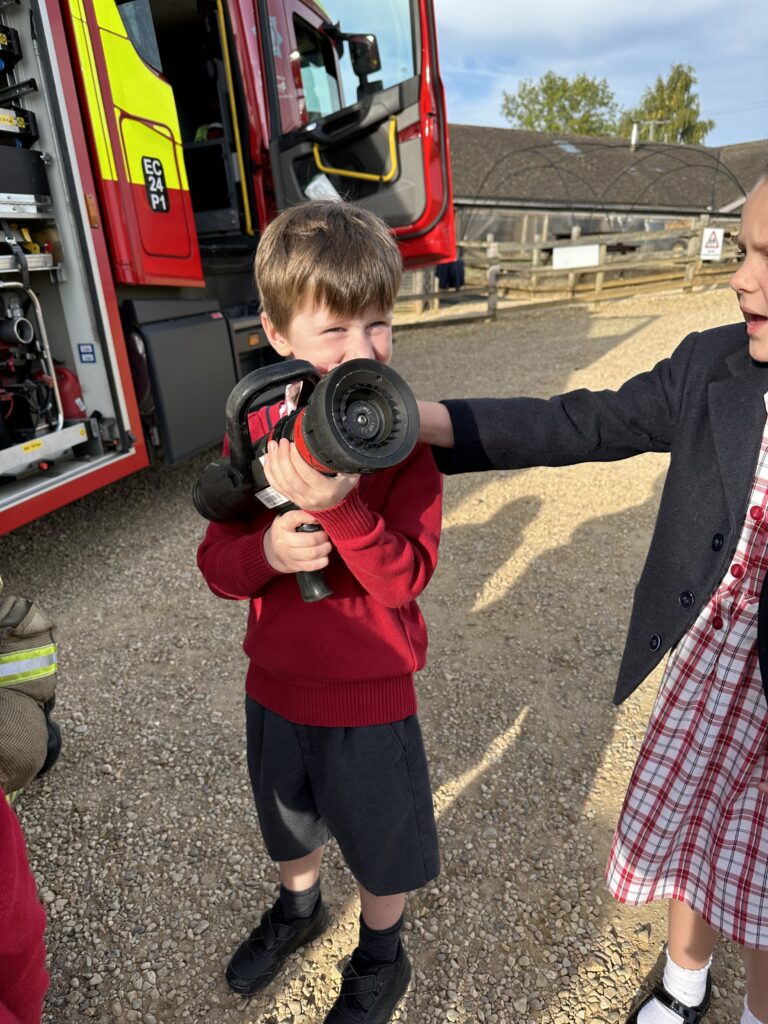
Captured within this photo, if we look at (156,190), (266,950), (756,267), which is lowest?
(266,950)

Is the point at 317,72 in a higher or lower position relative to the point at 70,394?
higher

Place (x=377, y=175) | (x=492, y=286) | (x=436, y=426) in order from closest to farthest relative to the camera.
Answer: (x=436, y=426) < (x=377, y=175) < (x=492, y=286)

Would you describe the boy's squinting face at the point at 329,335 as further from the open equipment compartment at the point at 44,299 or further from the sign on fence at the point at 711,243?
the sign on fence at the point at 711,243

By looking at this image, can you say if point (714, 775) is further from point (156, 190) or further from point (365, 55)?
point (365, 55)

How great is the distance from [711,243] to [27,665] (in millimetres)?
15369

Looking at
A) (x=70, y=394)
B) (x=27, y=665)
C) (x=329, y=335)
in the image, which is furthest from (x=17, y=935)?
(x=70, y=394)

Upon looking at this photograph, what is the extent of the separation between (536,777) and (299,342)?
1741 mm

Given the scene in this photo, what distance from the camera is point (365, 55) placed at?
4.75 metres

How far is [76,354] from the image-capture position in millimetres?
3445

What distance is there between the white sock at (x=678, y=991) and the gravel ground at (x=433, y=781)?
0.11 metres

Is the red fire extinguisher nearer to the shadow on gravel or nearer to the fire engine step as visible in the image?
the fire engine step

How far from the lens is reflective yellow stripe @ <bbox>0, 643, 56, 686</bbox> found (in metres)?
1.98

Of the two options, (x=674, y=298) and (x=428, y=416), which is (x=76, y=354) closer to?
(x=428, y=416)

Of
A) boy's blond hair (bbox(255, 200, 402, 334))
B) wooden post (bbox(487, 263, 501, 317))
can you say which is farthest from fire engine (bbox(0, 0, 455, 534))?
wooden post (bbox(487, 263, 501, 317))
